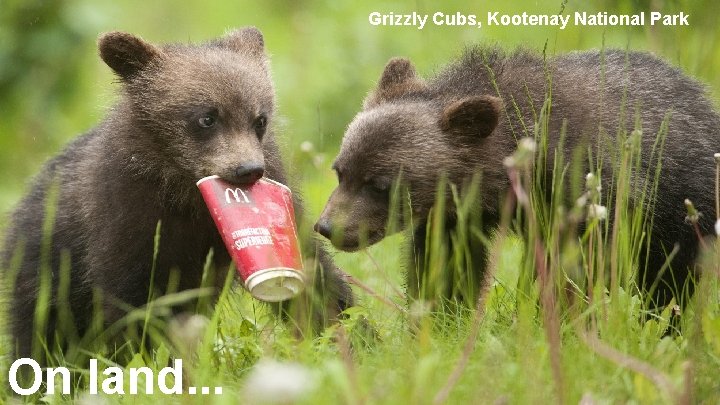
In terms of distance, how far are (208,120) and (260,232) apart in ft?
2.89

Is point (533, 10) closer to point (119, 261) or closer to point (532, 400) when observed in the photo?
point (119, 261)

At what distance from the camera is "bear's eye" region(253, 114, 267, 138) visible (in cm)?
596

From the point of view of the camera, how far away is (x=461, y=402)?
3.94m

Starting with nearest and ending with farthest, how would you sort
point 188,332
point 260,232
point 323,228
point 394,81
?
1. point 188,332
2. point 260,232
3. point 323,228
4. point 394,81

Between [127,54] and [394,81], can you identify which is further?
[394,81]

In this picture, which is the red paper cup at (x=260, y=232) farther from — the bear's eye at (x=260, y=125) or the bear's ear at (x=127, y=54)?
the bear's ear at (x=127, y=54)

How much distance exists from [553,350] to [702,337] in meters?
1.11

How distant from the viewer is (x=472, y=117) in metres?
5.82

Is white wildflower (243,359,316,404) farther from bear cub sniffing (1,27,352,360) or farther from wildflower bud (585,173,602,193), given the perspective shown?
bear cub sniffing (1,27,352,360)

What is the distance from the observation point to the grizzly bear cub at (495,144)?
5809 mm

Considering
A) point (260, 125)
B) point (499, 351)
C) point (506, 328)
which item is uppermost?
point (260, 125)

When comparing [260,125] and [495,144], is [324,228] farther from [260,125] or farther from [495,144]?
[495,144]

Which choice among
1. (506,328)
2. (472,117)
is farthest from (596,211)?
(472,117)

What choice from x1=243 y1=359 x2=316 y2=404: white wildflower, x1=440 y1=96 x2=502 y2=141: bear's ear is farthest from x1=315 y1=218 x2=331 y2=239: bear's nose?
x1=243 y1=359 x2=316 y2=404: white wildflower
